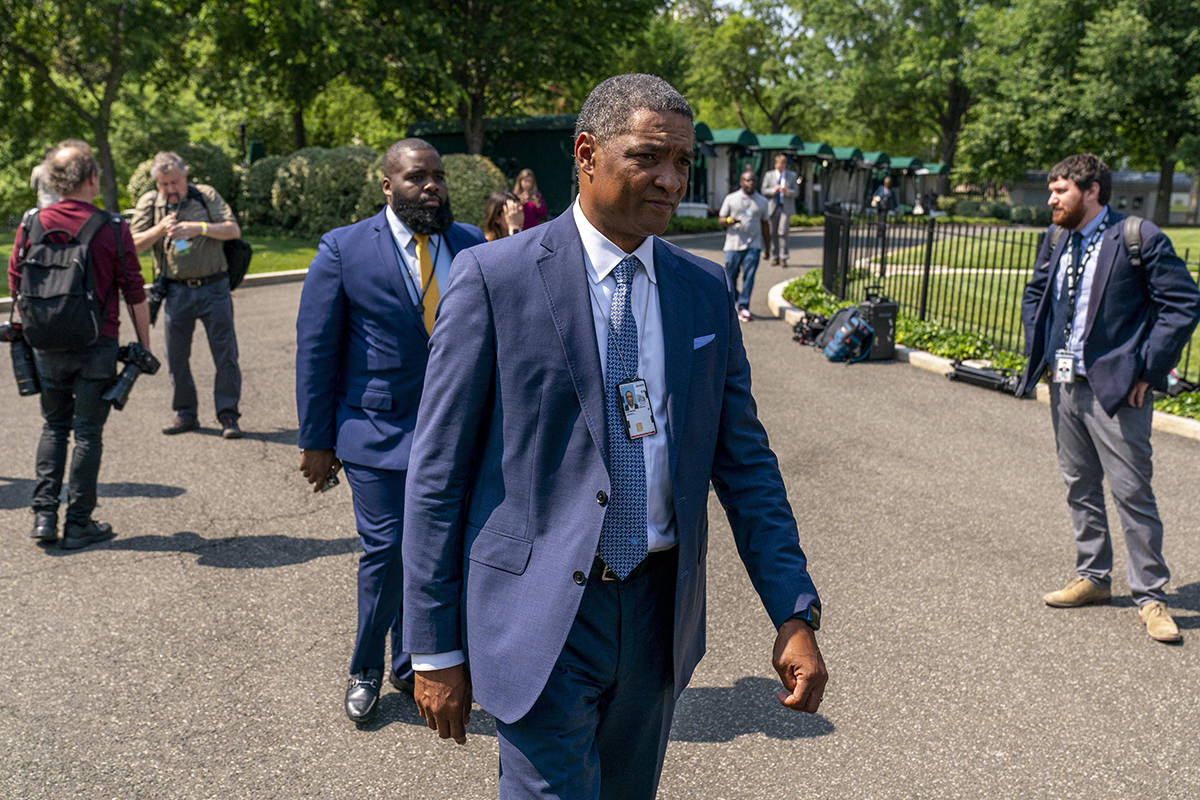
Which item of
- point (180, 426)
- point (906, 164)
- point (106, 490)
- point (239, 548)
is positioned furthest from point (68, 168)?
point (906, 164)

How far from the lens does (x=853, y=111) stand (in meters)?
55.6

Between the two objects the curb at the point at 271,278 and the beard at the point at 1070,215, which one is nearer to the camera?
the beard at the point at 1070,215

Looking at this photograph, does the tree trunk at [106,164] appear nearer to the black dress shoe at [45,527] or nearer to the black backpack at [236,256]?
the black backpack at [236,256]

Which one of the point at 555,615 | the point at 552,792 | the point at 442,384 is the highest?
the point at 442,384

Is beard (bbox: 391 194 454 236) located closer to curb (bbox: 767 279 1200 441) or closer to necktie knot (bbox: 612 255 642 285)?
necktie knot (bbox: 612 255 642 285)

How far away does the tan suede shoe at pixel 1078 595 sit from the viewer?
4980 millimetres

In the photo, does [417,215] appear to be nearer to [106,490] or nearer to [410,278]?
[410,278]

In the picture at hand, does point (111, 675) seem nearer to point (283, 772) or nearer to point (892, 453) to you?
point (283, 772)

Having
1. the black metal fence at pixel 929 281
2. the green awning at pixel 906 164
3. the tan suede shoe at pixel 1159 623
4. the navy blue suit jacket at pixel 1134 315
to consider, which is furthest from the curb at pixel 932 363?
the green awning at pixel 906 164

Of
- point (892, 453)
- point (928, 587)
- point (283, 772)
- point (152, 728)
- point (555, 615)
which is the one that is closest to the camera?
point (555, 615)

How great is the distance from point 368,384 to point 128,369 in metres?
2.71

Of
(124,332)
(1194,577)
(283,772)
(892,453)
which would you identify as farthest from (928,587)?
(124,332)

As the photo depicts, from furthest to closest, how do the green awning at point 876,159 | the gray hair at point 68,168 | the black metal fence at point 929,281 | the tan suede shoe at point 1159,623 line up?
the green awning at point 876,159, the black metal fence at point 929,281, the gray hair at point 68,168, the tan suede shoe at point 1159,623

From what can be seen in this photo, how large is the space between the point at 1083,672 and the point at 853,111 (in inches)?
2171
